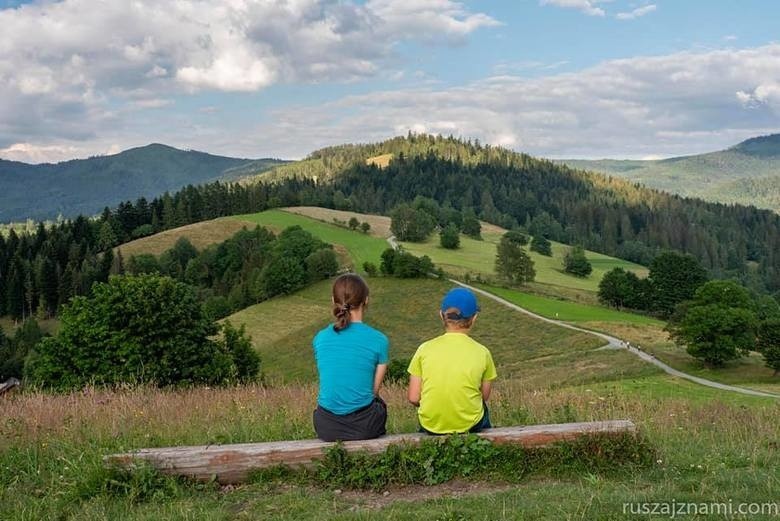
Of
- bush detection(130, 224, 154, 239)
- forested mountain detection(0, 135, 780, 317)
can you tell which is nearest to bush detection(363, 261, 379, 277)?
forested mountain detection(0, 135, 780, 317)

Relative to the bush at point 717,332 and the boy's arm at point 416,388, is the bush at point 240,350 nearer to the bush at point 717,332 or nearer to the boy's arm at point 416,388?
the boy's arm at point 416,388

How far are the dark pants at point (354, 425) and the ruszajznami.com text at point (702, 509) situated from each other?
2782mm

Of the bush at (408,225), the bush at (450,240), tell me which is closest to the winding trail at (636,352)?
the bush at (450,240)

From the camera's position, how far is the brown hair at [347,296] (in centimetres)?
665

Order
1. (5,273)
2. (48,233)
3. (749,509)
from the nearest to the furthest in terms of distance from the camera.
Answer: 1. (749,509)
2. (5,273)
3. (48,233)

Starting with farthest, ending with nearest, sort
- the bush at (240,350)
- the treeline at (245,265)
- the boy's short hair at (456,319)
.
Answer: the treeline at (245,265) < the bush at (240,350) < the boy's short hair at (456,319)

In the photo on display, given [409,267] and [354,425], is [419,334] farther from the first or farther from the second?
[354,425]

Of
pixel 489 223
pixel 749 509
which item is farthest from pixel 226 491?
pixel 489 223

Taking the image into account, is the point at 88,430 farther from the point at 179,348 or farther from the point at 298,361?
the point at 298,361

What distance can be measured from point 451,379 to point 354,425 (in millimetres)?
1244

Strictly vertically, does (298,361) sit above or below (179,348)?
below

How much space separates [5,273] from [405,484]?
4557 inches

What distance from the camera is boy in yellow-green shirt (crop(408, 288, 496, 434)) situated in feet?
22.0

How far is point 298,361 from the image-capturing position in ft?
210
